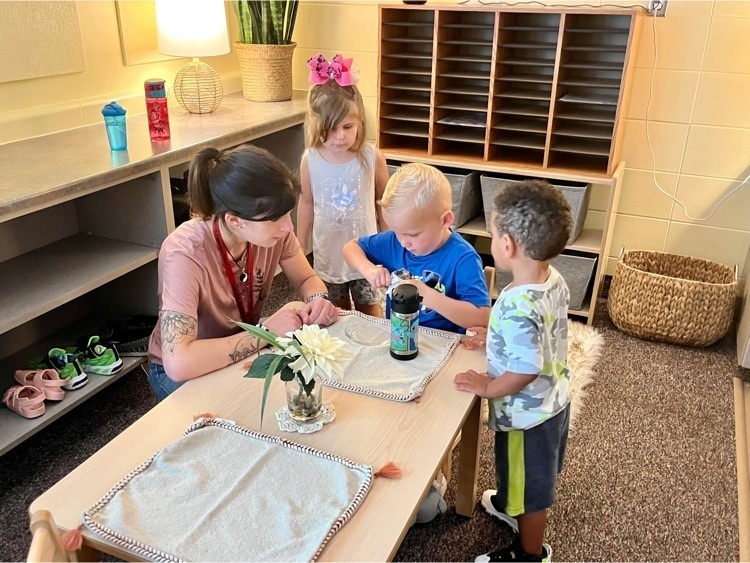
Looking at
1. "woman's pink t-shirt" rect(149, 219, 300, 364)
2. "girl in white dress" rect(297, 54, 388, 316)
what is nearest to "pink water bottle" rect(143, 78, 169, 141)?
"girl in white dress" rect(297, 54, 388, 316)

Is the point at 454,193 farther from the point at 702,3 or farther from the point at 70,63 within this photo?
the point at 70,63

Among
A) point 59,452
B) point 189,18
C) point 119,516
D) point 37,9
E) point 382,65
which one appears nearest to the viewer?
point 119,516

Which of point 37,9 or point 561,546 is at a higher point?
point 37,9

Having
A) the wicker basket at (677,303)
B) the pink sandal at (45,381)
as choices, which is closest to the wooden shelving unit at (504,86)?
the wicker basket at (677,303)

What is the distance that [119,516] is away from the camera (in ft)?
3.14

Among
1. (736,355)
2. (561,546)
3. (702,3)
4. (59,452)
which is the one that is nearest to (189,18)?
(59,452)

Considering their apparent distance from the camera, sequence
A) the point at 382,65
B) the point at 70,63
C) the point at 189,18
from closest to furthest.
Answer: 1. the point at 70,63
2. the point at 189,18
3. the point at 382,65

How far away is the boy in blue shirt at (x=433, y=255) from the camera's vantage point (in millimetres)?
1513

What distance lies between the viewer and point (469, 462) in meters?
1.64

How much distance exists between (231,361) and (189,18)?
5.80ft

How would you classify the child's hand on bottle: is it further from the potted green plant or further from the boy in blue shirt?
the potted green plant

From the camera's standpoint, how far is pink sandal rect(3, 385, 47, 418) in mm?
1908

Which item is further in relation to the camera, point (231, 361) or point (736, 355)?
point (736, 355)

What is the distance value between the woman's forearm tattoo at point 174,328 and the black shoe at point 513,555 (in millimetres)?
890
